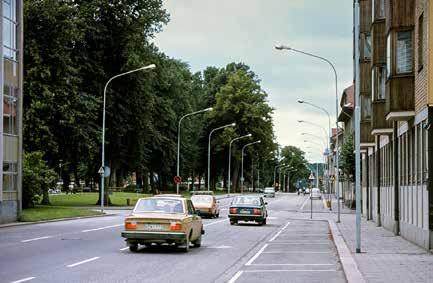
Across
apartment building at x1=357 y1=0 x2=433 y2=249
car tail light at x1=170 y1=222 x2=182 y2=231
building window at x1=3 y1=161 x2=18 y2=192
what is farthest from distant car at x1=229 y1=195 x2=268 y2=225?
car tail light at x1=170 y1=222 x2=182 y2=231

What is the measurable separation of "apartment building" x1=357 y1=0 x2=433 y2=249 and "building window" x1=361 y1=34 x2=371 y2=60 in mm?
9420

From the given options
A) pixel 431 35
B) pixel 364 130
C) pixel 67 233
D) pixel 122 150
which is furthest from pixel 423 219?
pixel 122 150

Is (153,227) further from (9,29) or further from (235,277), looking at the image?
(9,29)

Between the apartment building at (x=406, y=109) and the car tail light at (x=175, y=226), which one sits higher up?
the apartment building at (x=406, y=109)

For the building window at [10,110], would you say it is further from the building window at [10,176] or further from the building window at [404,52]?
the building window at [404,52]

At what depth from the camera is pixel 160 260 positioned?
1909 centimetres

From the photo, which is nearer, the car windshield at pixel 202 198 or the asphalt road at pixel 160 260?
the asphalt road at pixel 160 260

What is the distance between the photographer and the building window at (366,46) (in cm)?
4409

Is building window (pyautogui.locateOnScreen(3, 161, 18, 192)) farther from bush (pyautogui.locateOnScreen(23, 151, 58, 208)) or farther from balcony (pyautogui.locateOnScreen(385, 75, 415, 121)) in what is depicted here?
balcony (pyautogui.locateOnScreen(385, 75, 415, 121))

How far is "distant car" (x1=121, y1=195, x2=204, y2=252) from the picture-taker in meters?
20.9

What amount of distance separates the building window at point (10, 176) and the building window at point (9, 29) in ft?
17.8

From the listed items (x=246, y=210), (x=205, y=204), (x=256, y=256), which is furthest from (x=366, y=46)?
(x=256, y=256)

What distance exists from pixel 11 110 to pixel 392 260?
25319 mm

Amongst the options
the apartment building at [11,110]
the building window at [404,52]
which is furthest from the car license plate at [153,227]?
the apartment building at [11,110]
